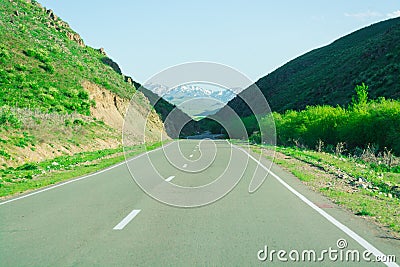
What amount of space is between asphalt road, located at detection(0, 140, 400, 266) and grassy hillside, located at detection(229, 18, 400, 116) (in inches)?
1717

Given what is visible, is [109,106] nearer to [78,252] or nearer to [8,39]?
[8,39]

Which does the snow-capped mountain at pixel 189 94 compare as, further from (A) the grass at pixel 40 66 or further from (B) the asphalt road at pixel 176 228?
(A) the grass at pixel 40 66

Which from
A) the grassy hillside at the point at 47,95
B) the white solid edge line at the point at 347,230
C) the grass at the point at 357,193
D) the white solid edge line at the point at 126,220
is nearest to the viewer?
the white solid edge line at the point at 347,230

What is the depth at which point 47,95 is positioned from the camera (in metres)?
42.2

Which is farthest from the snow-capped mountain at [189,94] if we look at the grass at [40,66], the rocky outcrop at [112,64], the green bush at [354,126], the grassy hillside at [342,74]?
the rocky outcrop at [112,64]

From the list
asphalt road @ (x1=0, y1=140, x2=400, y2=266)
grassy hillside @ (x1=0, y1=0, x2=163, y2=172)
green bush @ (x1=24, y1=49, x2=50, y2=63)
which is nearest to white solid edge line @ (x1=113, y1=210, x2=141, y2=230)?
asphalt road @ (x1=0, y1=140, x2=400, y2=266)

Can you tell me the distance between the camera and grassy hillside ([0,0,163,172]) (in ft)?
89.4

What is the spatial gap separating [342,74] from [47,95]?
49.9m

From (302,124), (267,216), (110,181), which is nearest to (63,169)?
(110,181)

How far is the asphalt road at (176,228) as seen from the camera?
6297mm

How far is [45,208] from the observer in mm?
10523

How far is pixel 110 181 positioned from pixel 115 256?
31.5ft

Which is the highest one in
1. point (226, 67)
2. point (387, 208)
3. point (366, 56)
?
point (366, 56)

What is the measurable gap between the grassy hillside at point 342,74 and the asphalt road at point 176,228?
43615 millimetres
